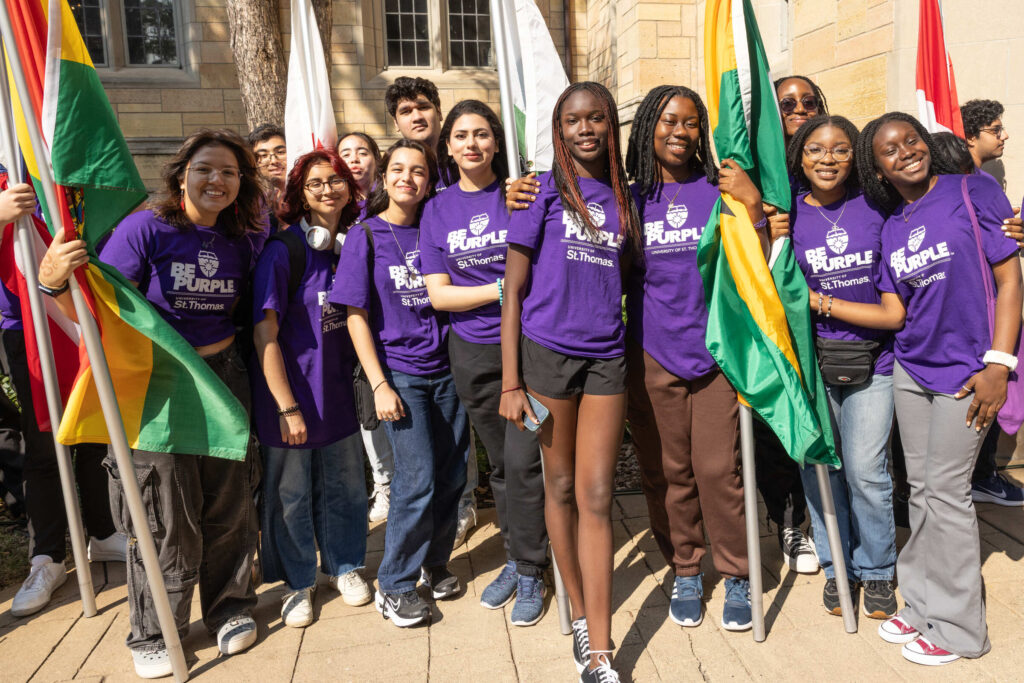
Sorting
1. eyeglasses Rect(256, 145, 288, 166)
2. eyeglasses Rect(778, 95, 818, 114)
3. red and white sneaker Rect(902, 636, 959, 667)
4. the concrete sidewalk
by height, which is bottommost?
the concrete sidewalk

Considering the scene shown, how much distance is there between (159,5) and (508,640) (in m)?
11.6

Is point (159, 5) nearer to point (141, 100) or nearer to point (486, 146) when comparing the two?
point (141, 100)

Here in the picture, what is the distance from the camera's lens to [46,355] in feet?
11.3

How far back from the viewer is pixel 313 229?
330 cm

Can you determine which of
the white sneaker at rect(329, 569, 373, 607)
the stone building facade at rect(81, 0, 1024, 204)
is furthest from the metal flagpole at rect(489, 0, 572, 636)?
the stone building facade at rect(81, 0, 1024, 204)

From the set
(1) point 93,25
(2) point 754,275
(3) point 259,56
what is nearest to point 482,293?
(2) point 754,275

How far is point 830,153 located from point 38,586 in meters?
4.06

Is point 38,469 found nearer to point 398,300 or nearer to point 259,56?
point 398,300

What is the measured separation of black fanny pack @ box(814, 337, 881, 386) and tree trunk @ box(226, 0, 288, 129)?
5226 millimetres

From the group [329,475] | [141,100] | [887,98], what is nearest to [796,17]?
[887,98]

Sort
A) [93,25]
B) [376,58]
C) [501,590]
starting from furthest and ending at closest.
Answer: [376,58], [93,25], [501,590]

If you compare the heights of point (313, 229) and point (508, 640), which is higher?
point (313, 229)

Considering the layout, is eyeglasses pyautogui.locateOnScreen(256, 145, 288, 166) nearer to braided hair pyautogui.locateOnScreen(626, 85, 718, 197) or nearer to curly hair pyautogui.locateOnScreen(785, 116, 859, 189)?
braided hair pyautogui.locateOnScreen(626, 85, 718, 197)

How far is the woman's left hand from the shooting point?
9.15 ft
